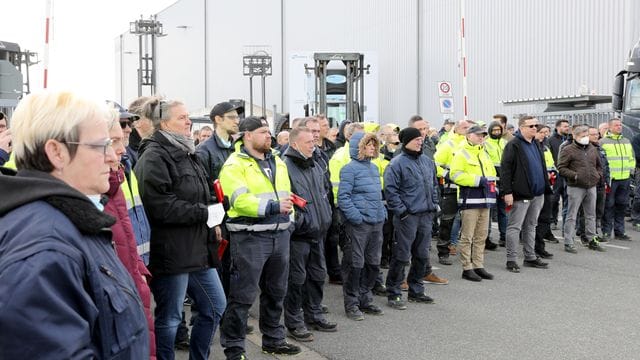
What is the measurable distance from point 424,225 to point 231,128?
248 cm

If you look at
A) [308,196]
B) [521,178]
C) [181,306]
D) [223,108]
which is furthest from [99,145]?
[521,178]

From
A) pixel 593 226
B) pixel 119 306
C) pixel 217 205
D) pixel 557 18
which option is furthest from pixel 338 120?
pixel 119 306

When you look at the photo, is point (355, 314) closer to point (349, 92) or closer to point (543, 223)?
point (543, 223)

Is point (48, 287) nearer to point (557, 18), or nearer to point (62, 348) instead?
point (62, 348)

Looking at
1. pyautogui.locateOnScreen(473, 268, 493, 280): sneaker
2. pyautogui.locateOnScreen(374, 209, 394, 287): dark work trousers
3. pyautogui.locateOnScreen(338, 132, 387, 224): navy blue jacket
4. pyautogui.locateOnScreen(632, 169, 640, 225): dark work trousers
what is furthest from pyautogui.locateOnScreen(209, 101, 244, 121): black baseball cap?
pyautogui.locateOnScreen(632, 169, 640, 225): dark work trousers

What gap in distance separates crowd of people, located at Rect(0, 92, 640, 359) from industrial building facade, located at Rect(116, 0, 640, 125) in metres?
6.17

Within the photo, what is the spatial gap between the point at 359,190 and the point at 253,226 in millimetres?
1889

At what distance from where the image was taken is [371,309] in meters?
7.18

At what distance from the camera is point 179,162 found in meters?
4.57

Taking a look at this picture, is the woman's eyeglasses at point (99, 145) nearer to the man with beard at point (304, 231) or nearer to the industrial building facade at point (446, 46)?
the man with beard at point (304, 231)

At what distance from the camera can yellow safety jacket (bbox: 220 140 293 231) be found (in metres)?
5.28

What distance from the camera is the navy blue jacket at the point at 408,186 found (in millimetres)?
7453

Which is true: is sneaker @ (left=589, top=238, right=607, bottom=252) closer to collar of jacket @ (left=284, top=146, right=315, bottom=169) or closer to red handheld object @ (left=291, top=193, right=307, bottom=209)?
collar of jacket @ (left=284, top=146, right=315, bottom=169)

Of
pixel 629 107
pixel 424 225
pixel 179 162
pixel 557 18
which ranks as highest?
pixel 557 18
